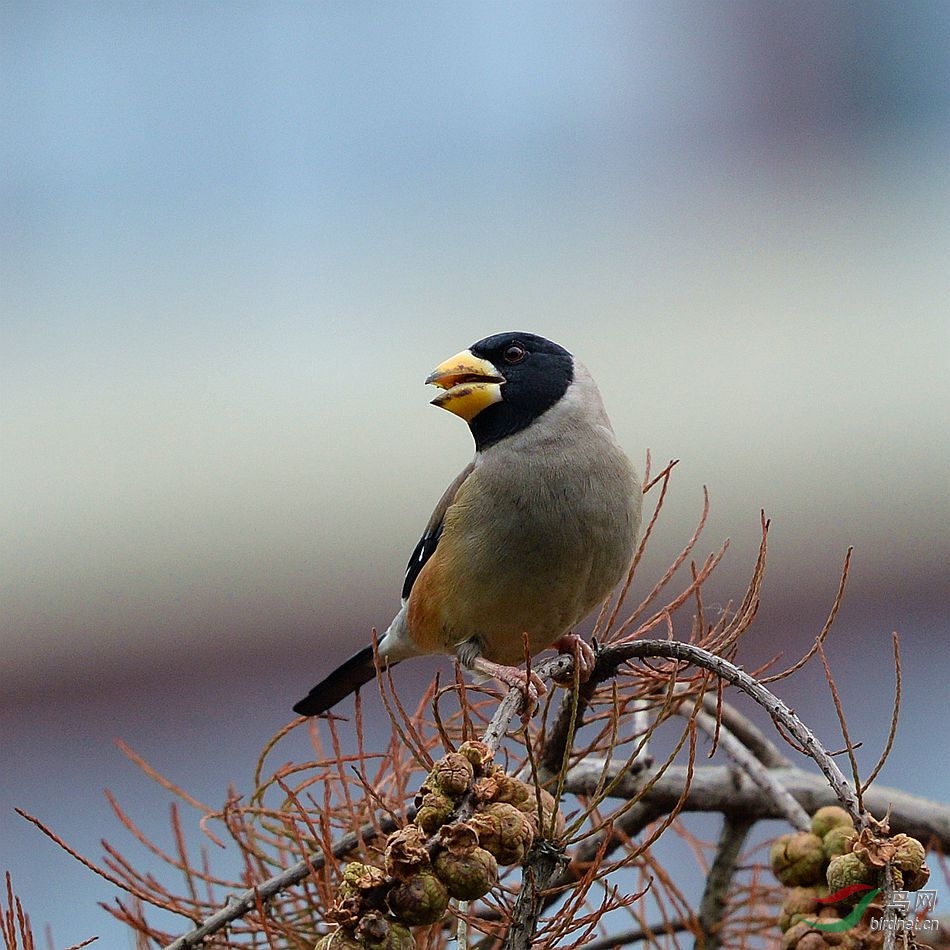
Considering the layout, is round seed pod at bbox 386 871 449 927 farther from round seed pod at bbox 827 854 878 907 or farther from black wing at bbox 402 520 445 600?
black wing at bbox 402 520 445 600

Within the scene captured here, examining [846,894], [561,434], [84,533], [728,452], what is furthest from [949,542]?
[846,894]

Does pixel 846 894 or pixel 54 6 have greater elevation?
pixel 54 6

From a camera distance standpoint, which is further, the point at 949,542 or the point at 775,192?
the point at 775,192

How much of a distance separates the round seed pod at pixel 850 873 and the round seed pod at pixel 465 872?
33 cm

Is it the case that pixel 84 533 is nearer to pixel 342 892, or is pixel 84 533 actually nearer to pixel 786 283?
pixel 786 283

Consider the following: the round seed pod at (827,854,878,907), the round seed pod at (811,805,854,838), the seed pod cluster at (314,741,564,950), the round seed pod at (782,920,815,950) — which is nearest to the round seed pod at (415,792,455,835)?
the seed pod cluster at (314,741,564,950)

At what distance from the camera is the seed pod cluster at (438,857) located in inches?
45.6

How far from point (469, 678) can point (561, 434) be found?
537 millimetres

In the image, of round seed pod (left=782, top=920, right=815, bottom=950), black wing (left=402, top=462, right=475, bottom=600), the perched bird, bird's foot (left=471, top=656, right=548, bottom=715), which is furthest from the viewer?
black wing (left=402, top=462, right=475, bottom=600)

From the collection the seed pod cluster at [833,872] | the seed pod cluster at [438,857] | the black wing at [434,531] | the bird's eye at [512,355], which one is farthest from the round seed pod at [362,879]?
the bird's eye at [512,355]

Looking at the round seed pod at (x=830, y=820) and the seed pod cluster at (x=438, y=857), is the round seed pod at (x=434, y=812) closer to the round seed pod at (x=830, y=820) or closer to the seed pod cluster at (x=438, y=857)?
the seed pod cluster at (x=438, y=857)

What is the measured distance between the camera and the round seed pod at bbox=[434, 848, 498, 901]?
1176mm

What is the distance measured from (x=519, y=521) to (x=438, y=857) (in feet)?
4.08

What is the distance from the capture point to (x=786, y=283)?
23.3 feet
